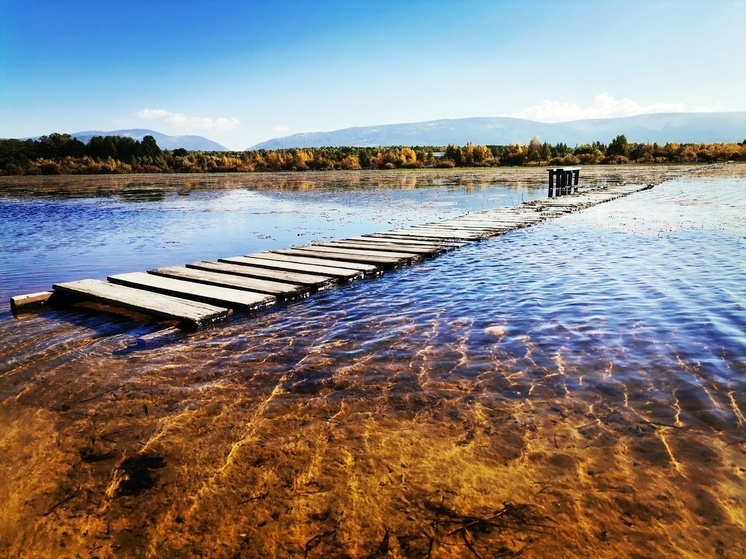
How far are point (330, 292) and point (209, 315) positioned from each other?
82.7 inches

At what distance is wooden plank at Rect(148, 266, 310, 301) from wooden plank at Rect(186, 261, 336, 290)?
180 mm

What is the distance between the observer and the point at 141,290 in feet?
23.4

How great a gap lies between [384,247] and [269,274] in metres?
3.30

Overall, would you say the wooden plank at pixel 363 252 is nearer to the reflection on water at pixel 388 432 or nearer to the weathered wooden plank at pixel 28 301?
the reflection on water at pixel 388 432

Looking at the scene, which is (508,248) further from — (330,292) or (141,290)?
(141,290)

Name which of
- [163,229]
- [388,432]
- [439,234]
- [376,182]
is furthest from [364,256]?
[376,182]

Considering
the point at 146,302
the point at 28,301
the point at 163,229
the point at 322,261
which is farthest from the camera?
the point at 163,229

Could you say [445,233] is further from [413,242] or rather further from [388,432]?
[388,432]

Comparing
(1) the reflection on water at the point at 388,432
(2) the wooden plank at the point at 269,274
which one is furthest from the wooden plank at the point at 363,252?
(1) the reflection on water at the point at 388,432

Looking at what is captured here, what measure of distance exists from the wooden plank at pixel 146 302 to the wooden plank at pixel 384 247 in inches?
190

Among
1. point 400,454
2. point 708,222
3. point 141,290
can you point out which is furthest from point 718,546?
point 708,222

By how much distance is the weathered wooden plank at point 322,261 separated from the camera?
338 inches

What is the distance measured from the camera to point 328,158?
91688mm

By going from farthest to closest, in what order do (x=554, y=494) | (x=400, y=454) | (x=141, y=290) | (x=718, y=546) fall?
(x=141, y=290), (x=400, y=454), (x=554, y=494), (x=718, y=546)
